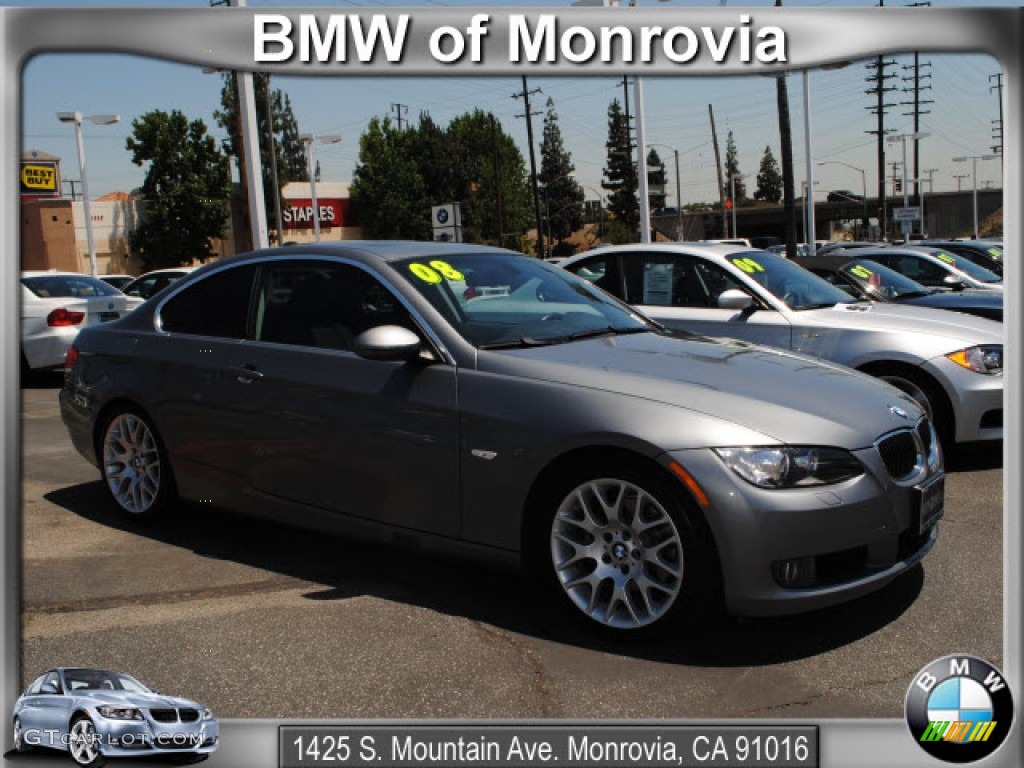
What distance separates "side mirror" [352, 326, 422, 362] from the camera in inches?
151

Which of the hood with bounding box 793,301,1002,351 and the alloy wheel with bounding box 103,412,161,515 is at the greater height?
the hood with bounding box 793,301,1002,351

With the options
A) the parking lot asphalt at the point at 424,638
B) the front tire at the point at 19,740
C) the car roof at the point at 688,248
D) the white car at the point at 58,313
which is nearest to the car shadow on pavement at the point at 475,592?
the parking lot asphalt at the point at 424,638

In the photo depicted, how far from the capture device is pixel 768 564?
3221mm

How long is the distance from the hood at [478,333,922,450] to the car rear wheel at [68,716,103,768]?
192 cm

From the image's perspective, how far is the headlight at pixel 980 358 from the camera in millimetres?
6020

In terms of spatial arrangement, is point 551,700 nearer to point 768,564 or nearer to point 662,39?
point 768,564

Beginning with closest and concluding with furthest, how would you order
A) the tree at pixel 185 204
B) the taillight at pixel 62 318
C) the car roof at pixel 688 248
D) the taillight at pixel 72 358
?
the taillight at pixel 72 358, the car roof at pixel 688 248, the tree at pixel 185 204, the taillight at pixel 62 318

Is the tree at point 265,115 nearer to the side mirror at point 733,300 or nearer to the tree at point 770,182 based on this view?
the side mirror at point 733,300

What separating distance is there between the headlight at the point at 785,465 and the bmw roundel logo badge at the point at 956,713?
87 centimetres

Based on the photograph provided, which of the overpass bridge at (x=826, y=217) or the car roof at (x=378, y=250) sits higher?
the overpass bridge at (x=826, y=217)

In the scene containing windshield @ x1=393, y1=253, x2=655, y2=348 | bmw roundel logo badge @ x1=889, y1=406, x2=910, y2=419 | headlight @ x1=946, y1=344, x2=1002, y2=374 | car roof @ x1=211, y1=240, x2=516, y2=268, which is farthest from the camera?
headlight @ x1=946, y1=344, x2=1002, y2=374

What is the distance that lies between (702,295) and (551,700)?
14.9 ft

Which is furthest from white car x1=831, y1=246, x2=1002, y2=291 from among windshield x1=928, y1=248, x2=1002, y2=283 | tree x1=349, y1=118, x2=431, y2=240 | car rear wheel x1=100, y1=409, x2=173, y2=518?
car rear wheel x1=100, y1=409, x2=173, y2=518

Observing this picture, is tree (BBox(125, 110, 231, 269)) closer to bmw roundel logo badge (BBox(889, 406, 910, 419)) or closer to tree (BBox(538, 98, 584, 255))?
tree (BBox(538, 98, 584, 255))
